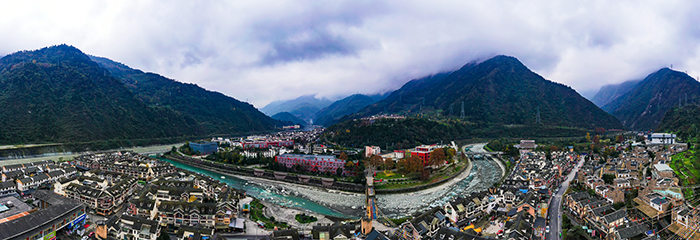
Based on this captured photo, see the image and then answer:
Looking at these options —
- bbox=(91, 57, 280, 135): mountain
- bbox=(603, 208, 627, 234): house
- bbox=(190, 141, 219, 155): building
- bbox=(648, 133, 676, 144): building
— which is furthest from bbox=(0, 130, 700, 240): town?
bbox=(91, 57, 280, 135): mountain

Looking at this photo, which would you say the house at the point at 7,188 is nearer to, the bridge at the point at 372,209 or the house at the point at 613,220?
the bridge at the point at 372,209

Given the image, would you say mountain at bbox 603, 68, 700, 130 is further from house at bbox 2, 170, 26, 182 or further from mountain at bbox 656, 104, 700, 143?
house at bbox 2, 170, 26, 182

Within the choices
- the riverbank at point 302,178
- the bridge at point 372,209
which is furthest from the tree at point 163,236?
the riverbank at point 302,178

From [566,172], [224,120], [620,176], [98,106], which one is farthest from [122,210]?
[224,120]

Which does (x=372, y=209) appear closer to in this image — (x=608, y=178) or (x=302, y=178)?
(x=302, y=178)

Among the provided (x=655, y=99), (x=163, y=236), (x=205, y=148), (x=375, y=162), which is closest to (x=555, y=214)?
(x=375, y=162)

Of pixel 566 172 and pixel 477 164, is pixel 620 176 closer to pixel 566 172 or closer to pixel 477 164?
pixel 566 172
